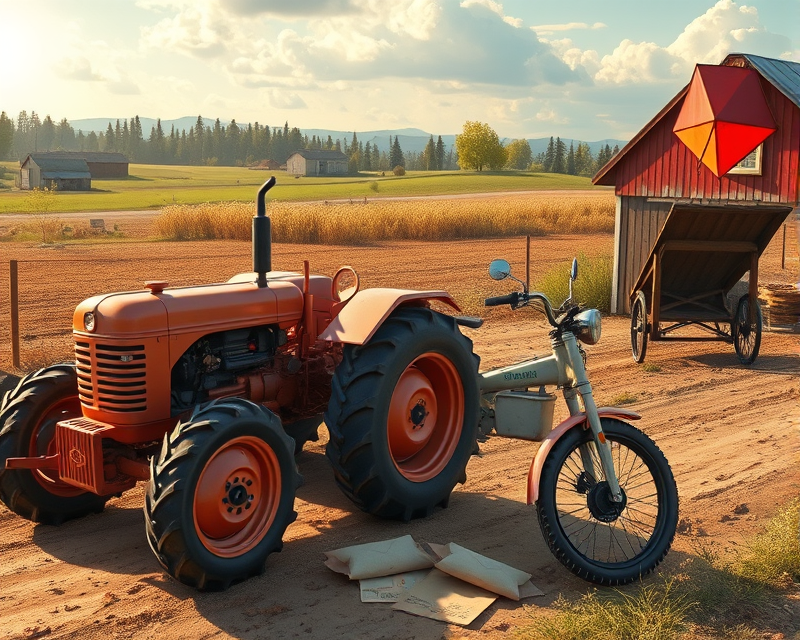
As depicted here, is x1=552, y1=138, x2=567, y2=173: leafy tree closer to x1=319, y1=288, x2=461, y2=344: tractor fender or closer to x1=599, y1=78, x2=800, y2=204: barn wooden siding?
x1=599, y1=78, x2=800, y2=204: barn wooden siding

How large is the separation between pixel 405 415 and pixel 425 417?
0.24 m

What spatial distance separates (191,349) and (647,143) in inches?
442

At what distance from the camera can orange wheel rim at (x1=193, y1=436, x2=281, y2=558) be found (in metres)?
4.58

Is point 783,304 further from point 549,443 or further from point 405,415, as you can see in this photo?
point 549,443

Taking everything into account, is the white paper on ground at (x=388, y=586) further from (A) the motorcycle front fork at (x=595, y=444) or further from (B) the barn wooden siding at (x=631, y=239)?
(B) the barn wooden siding at (x=631, y=239)

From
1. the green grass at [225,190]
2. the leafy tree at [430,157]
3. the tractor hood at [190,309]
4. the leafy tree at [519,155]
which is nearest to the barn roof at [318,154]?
the green grass at [225,190]

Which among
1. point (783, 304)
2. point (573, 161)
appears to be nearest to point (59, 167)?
point (783, 304)

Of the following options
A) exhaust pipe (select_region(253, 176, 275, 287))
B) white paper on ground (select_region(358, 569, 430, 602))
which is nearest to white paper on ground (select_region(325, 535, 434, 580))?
white paper on ground (select_region(358, 569, 430, 602))

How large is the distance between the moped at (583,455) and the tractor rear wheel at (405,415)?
1.47 ft

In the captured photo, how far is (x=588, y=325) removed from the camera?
5.06 metres

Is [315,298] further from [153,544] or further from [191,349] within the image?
[153,544]

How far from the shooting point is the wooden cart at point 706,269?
10.9 m

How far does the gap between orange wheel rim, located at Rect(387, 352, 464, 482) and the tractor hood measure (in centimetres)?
93

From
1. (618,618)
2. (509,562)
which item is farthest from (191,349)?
(618,618)
